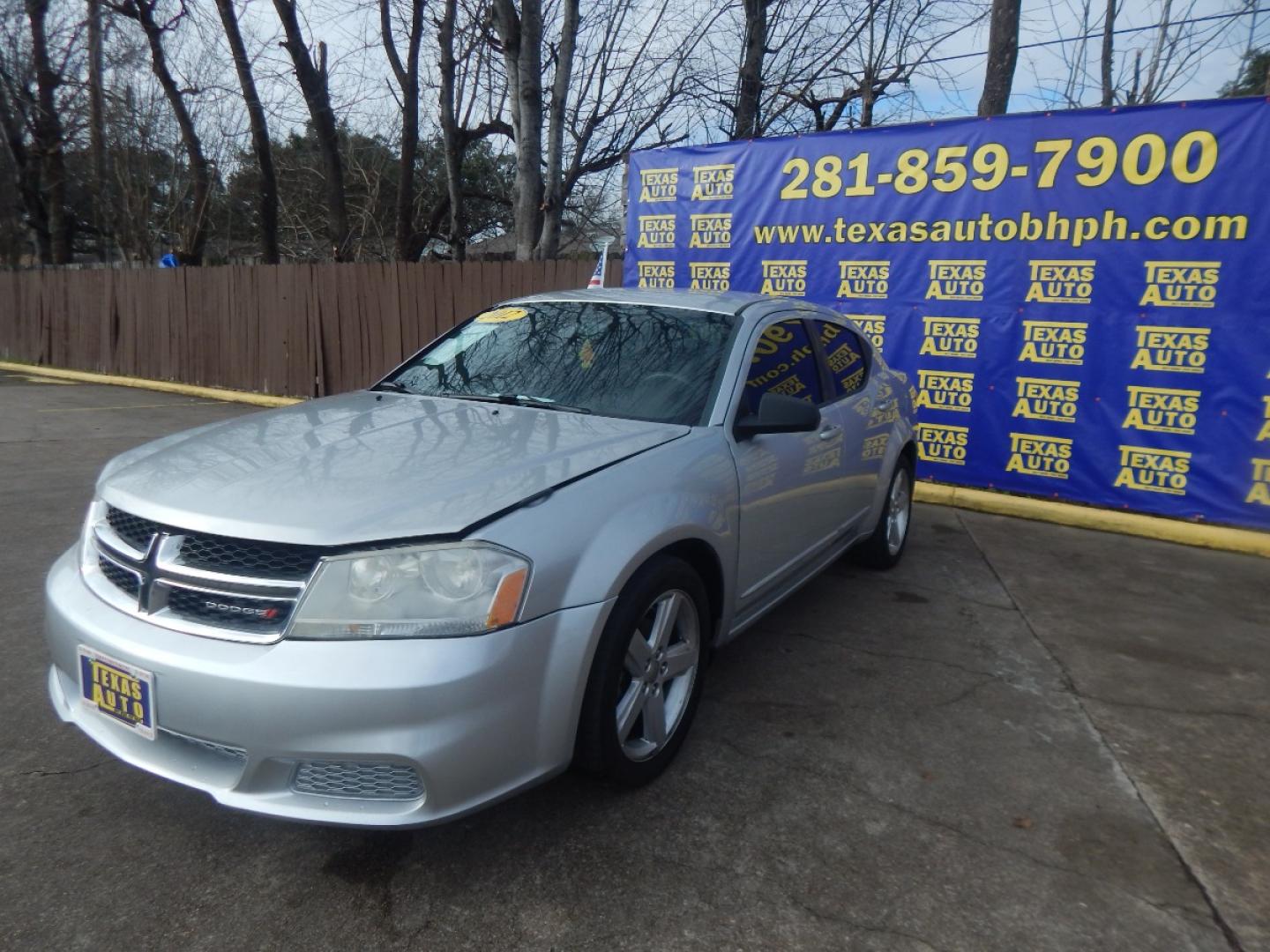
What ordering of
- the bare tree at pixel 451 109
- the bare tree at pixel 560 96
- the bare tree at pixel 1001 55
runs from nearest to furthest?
the bare tree at pixel 1001 55, the bare tree at pixel 560 96, the bare tree at pixel 451 109

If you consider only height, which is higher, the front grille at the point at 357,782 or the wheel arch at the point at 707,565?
the wheel arch at the point at 707,565

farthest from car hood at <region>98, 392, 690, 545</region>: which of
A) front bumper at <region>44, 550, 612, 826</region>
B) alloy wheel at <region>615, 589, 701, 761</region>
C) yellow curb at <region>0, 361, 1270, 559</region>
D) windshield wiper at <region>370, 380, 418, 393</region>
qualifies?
Answer: yellow curb at <region>0, 361, 1270, 559</region>

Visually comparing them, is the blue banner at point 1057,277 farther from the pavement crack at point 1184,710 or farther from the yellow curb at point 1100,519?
the pavement crack at point 1184,710

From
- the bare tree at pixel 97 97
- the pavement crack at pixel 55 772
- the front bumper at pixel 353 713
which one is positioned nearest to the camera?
the front bumper at pixel 353 713

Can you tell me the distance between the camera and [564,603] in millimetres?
2406

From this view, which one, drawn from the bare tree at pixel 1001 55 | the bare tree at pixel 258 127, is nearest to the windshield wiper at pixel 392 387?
the bare tree at pixel 1001 55

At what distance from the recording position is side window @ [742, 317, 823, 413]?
12.1ft

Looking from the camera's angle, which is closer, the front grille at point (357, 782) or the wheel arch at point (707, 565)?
the front grille at point (357, 782)

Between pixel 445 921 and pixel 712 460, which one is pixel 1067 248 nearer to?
pixel 712 460

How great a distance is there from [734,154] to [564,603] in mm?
6794

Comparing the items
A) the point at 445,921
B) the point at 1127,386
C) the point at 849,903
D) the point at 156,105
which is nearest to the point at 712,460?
the point at 849,903

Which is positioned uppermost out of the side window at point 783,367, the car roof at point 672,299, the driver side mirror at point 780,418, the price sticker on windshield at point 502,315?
the car roof at point 672,299

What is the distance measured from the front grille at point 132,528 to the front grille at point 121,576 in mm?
78

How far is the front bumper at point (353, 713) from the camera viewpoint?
2.15 meters
